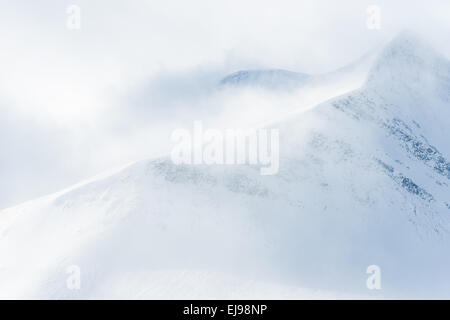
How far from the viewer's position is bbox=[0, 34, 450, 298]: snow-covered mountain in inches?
5566

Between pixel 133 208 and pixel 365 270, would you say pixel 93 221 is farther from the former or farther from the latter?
pixel 365 270

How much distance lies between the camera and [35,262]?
6043 inches

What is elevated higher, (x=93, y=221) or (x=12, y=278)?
(x=93, y=221)

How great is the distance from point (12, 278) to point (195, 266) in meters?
43.8

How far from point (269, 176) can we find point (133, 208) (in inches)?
1529

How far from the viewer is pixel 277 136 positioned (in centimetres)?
19000

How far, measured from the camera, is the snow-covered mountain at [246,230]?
141375mm

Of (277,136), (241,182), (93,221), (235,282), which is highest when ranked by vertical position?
(277,136)

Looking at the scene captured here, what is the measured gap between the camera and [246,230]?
522 ft
